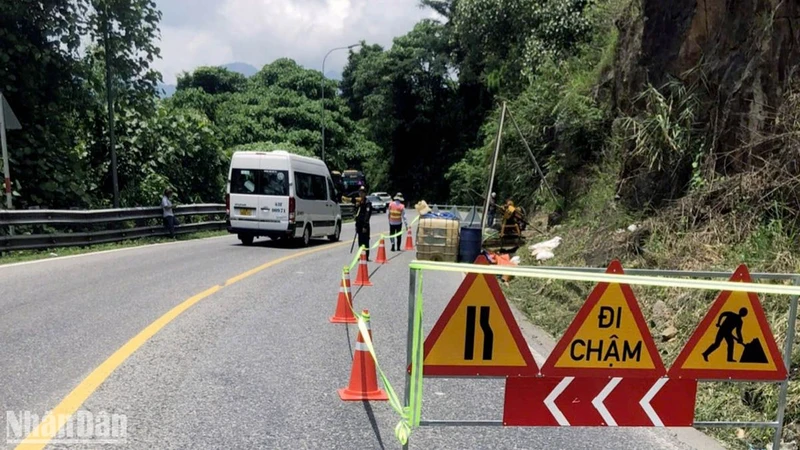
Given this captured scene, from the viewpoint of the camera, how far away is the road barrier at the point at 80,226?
12656 millimetres

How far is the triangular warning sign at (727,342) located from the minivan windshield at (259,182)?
1330 centimetres

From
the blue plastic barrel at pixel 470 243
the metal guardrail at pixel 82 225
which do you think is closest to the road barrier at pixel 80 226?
the metal guardrail at pixel 82 225

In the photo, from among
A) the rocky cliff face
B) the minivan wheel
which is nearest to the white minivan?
the minivan wheel

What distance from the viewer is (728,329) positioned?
357 centimetres

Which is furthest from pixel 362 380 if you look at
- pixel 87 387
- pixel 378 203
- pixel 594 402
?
pixel 378 203

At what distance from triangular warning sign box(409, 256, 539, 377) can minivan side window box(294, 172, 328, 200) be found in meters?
13.2

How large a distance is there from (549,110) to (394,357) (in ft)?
42.3

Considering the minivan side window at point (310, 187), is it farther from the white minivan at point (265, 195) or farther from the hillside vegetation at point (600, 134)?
the hillside vegetation at point (600, 134)

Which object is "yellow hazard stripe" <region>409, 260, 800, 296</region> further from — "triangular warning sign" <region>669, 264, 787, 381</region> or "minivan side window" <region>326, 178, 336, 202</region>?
"minivan side window" <region>326, 178, 336, 202</region>

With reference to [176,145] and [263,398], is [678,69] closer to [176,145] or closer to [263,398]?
[263,398]

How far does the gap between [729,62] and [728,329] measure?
6.22 m

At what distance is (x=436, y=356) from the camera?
135 inches

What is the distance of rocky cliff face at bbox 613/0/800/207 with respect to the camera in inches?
286

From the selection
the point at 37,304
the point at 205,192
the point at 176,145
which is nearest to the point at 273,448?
the point at 37,304
